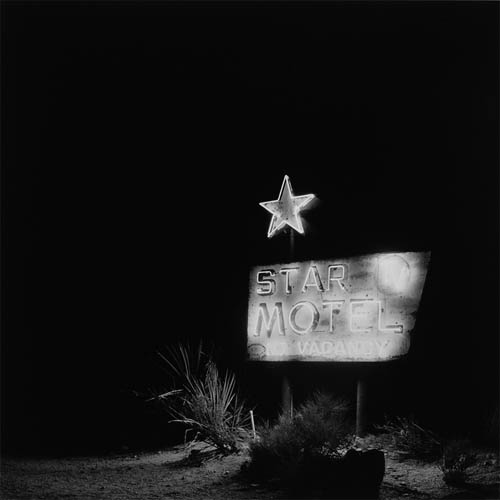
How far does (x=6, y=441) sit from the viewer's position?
1140 cm

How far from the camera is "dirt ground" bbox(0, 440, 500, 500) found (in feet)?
20.7

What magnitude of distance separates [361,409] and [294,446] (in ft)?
10.0

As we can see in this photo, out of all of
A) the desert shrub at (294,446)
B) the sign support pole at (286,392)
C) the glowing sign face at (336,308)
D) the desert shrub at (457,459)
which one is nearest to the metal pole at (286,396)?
the sign support pole at (286,392)

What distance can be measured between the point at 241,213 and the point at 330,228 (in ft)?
14.9

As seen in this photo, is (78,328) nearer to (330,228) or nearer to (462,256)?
(330,228)

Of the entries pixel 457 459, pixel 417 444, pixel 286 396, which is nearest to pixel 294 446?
pixel 457 459

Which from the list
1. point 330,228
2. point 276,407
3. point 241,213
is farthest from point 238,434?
point 241,213

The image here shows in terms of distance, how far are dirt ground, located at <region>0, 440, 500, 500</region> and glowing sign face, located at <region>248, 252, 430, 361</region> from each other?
82.1 inches

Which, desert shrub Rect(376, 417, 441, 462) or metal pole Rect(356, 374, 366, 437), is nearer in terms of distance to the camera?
desert shrub Rect(376, 417, 441, 462)

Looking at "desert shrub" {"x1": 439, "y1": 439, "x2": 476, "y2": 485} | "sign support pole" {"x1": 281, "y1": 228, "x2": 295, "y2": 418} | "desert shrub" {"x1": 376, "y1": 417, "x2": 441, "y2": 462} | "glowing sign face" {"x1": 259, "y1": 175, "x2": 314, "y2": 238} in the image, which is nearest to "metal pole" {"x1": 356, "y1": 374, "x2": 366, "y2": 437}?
"desert shrub" {"x1": 376, "y1": 417, "x2": 441, "y2": 462}

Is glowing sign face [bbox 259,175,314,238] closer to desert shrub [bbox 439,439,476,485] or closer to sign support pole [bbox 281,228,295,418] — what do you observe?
sign support pole [bbox 281,228,295,418]

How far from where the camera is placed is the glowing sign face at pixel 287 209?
431 inches

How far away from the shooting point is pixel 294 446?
7.04m

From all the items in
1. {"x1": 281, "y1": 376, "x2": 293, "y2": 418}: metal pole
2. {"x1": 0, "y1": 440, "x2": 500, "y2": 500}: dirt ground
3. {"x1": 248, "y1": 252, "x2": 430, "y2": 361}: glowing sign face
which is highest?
{"x1": 248, "y1": 252, "x2": 430, "y2": 361}: glowing sign face
